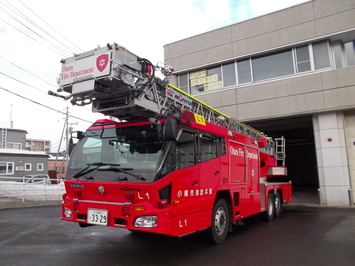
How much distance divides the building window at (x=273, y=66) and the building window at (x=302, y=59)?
1.00ft

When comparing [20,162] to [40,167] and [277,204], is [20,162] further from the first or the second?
[277,204]

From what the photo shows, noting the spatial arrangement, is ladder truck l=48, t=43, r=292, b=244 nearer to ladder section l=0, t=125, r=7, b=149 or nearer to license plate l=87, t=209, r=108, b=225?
license plate l=87, t=209, r=108, b=225

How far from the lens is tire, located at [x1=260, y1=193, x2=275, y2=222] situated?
29.4ft

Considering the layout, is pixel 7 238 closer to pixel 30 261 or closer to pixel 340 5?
pixel 30 261

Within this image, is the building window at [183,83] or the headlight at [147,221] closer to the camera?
the headlight at [147,221]

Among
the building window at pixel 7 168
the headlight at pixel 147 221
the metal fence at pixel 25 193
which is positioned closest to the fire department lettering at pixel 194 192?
the headlight at pixel 147 221

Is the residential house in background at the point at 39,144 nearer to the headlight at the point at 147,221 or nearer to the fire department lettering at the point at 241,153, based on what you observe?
the fire department lettering at the point at 241,153

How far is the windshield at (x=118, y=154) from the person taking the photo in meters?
4.74

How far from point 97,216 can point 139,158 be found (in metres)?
1.25

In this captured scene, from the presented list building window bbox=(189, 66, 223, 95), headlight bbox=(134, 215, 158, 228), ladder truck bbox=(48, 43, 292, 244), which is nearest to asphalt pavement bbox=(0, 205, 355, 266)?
ladder truck bbox=(48, 43, 292, 244)

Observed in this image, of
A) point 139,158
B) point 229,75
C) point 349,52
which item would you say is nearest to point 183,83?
point 229,75

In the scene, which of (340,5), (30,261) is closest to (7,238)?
(30,261)

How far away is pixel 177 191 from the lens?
15.7ft

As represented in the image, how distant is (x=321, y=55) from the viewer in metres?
13.5
